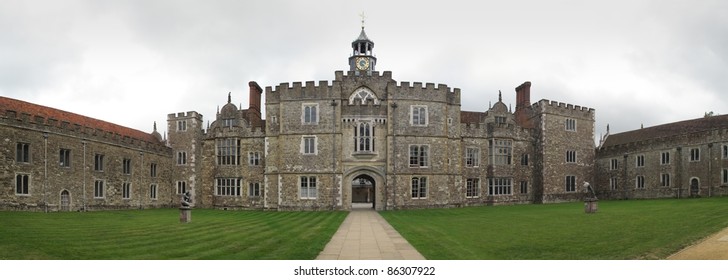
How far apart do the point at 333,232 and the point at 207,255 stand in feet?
24.1

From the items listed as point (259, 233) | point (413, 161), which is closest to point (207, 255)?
point (259, 233)

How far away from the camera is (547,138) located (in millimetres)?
44000

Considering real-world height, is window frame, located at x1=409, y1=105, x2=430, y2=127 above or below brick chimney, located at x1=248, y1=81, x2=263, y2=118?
below

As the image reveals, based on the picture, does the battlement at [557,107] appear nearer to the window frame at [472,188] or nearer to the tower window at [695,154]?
the window frame at [472,188]

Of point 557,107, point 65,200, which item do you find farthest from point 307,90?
point 557,107

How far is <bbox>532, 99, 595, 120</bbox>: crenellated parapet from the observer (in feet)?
145

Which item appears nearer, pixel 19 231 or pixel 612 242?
pixel 612 242

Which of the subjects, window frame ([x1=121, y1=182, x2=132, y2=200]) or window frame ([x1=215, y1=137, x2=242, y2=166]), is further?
window frame ([x1=215, y1=137, x2=242, y2=166])

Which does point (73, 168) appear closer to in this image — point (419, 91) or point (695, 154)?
point (419, 91)

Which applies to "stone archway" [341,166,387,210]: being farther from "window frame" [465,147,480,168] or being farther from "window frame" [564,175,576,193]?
"window frame" [564,175,576,193]

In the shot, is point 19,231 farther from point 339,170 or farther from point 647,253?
point 339,170

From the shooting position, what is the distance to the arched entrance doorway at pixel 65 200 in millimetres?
32125

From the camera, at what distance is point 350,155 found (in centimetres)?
3788

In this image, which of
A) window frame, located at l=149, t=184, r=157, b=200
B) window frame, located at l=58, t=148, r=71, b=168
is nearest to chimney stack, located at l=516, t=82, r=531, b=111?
window frame, located at l=149, t=184, r=157, b=200
